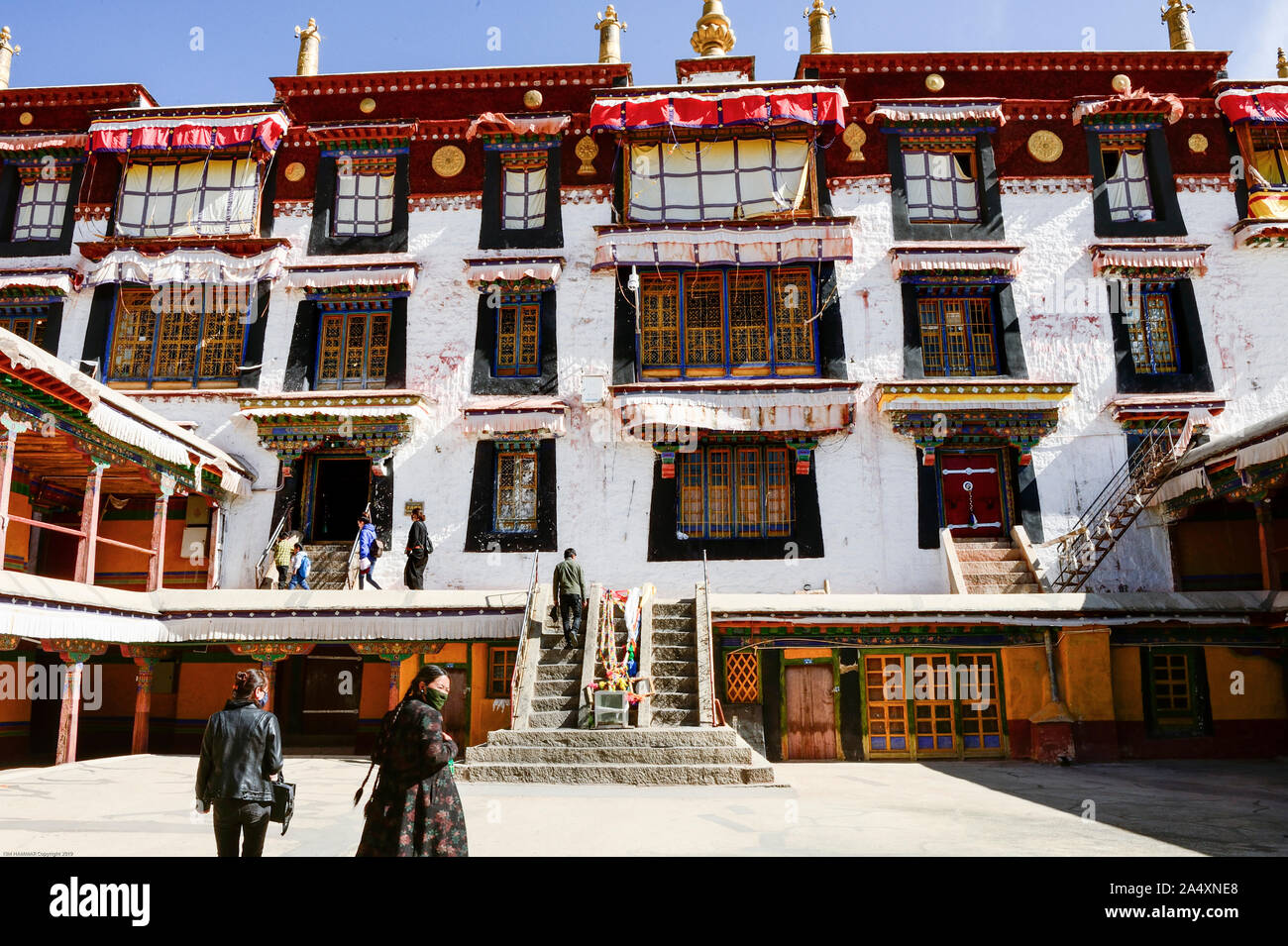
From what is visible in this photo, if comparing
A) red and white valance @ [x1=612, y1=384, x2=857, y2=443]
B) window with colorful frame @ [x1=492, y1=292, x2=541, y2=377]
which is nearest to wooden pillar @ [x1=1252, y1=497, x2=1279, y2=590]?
red and white valance @ [x1=612, y1=384, x2=857, y2=443]

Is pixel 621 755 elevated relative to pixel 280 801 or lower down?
lower down

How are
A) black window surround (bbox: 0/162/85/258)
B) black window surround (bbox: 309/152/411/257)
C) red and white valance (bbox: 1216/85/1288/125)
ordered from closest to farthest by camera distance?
red and white valance (bbox: 1216/85/1288/125), black window surround (bbox: 309/152/411/257), black window surround (bbox: 0/162/85/258)

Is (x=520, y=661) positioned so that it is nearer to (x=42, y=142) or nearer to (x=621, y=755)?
Answer: (x=621, y=755)

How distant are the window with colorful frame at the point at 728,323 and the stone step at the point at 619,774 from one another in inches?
366

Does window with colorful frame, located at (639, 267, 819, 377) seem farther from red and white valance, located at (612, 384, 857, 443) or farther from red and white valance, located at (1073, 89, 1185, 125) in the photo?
red and white valance, located at (1073, 89, 1185, 125)

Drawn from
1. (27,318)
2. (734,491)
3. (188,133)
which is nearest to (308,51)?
(188,133)

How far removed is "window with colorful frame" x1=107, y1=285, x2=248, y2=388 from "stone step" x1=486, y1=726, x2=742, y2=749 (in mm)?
11533

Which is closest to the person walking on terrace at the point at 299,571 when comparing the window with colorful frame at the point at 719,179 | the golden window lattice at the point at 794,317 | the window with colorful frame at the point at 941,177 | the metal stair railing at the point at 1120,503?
the window with colorful frame at the point at 719,179

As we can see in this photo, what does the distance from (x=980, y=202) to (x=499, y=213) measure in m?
10.0

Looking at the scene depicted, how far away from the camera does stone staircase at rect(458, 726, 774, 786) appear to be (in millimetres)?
10727

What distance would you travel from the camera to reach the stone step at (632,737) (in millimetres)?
11234

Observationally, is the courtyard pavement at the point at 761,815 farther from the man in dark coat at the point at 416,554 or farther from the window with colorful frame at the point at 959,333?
the window with colorful frame at the point at 959,333

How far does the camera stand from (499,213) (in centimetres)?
1948
